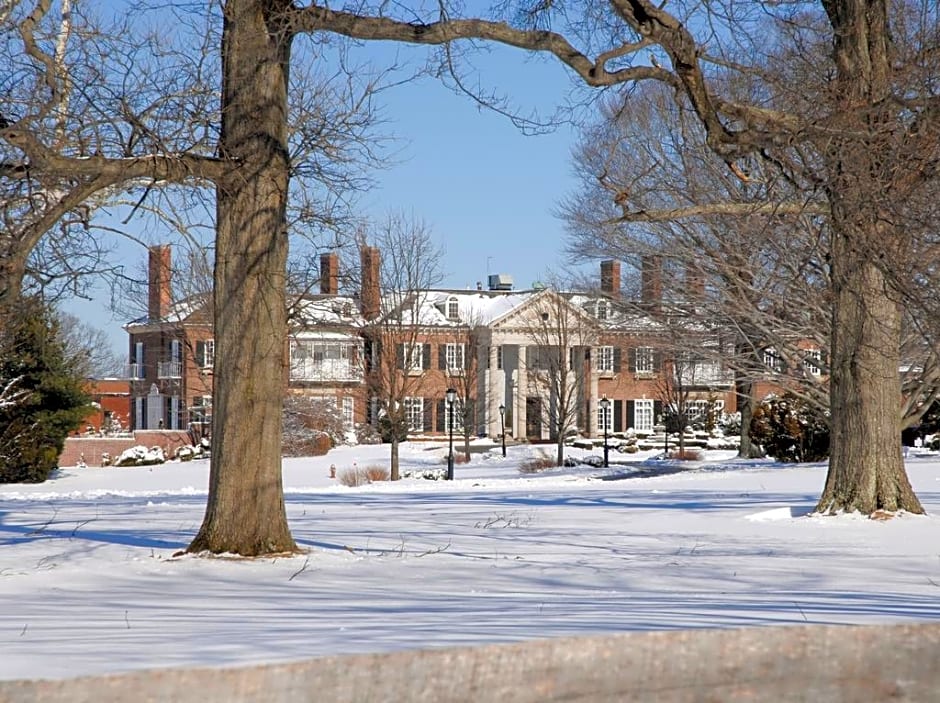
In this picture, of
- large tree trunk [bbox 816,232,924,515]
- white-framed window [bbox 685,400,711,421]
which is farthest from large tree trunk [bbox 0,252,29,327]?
white-framed window [bbox 685,400,711,421]

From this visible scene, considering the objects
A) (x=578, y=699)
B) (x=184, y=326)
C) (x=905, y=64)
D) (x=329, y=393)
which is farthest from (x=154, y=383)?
(x=578, y=699)

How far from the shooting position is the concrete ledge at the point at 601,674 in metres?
3.86

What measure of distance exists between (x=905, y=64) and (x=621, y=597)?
611cm

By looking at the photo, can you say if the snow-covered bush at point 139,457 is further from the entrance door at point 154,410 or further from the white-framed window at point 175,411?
the entrance door at point 154,410

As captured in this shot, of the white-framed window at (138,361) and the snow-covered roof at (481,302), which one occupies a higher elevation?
the snow-covered roof at (481,302)

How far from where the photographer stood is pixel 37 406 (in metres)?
39.1

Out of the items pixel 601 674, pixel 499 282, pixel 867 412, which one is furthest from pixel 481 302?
pixel 601 674

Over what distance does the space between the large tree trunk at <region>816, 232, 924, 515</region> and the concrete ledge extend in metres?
10.3

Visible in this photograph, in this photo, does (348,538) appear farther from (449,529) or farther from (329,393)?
(329,393)

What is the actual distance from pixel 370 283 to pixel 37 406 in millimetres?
11917

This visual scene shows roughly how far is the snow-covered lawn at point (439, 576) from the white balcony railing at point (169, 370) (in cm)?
3768

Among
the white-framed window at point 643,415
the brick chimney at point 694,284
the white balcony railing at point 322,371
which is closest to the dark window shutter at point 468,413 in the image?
the white balcony railing at point 322,371

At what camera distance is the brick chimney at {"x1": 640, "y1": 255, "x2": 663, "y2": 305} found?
102 feet

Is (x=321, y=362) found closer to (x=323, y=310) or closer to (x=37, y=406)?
(x=37, y=406)
